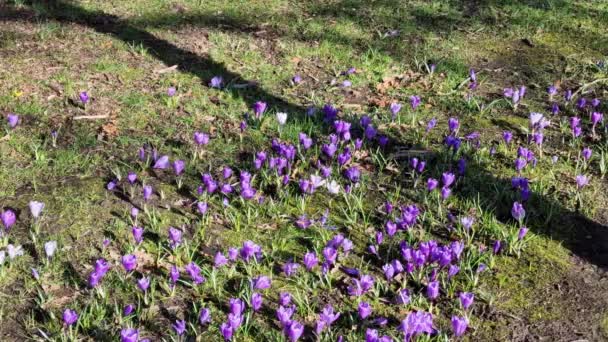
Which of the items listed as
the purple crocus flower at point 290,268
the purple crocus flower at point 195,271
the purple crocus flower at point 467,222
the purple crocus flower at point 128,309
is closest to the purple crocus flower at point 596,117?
the purple crocus flower at point 467,222

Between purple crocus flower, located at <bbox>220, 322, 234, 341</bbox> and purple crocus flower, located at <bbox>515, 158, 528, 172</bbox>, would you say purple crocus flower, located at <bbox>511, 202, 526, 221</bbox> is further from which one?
purple crocus flower, located at <bbox>220, 322, 234, 341</bbox>

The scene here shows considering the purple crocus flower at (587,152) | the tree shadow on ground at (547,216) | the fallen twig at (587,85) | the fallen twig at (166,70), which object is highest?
the purple crocus flower at (587,152)

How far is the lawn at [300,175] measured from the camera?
11.3 feet

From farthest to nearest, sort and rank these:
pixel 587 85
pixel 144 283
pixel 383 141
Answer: pixel 587 85 → pixel 383 141 → pixel 144 283

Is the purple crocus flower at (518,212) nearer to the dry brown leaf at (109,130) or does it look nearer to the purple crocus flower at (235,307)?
the purple crocus flower at (235,307)

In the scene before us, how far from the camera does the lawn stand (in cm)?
343

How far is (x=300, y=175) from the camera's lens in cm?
453

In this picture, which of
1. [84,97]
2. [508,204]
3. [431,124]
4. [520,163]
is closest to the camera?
[508,204]

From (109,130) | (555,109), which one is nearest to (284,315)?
(109,130)

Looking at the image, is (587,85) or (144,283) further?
(587,85)

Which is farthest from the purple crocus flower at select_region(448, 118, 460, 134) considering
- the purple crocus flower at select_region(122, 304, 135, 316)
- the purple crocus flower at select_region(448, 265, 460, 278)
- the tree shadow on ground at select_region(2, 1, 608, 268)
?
the purple crocus flower at select_region(122, 304, 135, 316)

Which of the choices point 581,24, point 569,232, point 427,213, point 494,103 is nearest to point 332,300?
point 427,213

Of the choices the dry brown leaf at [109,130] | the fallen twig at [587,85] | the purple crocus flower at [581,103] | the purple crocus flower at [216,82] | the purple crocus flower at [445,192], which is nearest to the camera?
the purple crocus flower at [445,192]

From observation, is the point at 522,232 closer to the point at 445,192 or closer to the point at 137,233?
the point at 445,192
